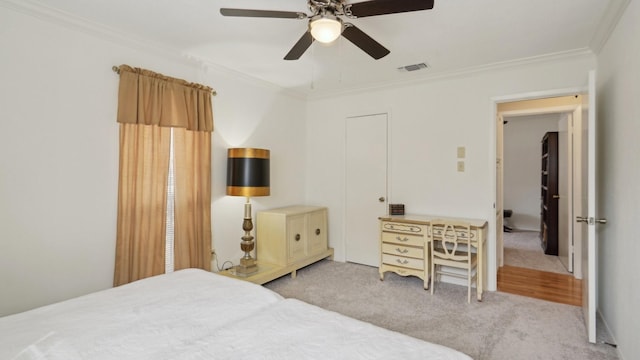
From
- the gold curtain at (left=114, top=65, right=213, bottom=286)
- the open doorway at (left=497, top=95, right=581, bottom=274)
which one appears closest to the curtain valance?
the gold curtain at (left=114, top=65, right=213, bottom=286)

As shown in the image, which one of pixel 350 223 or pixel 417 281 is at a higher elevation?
pixel 350 223

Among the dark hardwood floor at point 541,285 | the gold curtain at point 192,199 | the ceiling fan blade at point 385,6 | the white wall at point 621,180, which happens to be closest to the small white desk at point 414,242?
the dark hardwood floor at point 541,285

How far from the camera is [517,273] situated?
407 cm

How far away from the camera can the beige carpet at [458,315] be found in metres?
2.30

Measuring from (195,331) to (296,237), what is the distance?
8.41 ft

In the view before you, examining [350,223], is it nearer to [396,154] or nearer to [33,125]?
[396,154]

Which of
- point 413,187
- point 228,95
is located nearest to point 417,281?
point 413,187

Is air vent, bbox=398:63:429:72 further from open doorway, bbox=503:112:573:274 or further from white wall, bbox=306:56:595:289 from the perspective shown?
open doorway, bbox=503:112:573:274

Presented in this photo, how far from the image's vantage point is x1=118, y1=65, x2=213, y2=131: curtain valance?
2666mm

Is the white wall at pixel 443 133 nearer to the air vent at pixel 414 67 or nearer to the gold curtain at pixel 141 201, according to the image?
the air vent at pixel 414 67

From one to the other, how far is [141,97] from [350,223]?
301 cm

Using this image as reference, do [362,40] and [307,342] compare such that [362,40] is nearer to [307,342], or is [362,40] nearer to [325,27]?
[325,27]

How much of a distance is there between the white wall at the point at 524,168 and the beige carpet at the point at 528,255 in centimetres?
81

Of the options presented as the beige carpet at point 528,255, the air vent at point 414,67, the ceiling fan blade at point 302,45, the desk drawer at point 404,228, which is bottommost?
the beige carpet at point 528,255
